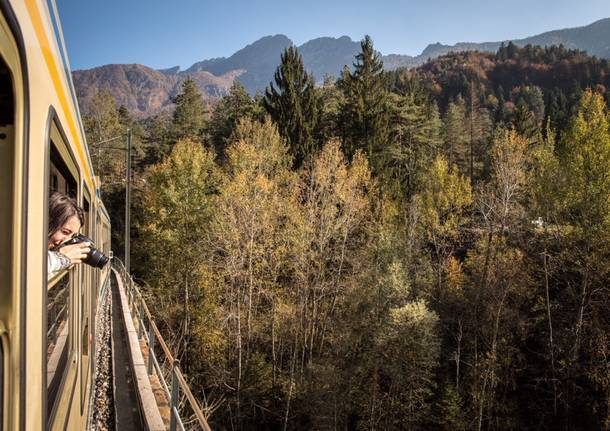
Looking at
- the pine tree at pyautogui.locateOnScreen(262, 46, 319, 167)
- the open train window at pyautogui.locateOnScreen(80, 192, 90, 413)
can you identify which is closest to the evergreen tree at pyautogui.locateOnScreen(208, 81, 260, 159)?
the pine tree at pyautogui.locateOnScreen(262, 46, 319, 167)

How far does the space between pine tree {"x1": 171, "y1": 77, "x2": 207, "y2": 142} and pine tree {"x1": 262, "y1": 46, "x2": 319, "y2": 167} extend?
1353 cm

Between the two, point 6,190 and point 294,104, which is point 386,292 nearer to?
point 6,190

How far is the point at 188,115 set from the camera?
45.5 metres

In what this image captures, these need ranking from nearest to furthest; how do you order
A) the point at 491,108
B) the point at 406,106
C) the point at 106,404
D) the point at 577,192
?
the point at 106,404 < the point at 577,192 < the point at 406,106 < the point at 491,108

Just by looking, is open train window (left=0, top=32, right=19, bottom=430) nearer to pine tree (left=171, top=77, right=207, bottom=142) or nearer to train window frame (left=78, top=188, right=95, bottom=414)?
train window frame (left=78, top=188, right=95, bottom=414)

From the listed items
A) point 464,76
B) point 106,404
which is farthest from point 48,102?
point 464,76

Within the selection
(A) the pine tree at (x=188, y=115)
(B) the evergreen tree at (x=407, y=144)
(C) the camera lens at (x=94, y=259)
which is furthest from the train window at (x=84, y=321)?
(A) the pine tree at (x=188, y=115)

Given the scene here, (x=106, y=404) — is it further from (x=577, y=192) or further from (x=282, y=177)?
(x=282, y=177)

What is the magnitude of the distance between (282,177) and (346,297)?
338 inches

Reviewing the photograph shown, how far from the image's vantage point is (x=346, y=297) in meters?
20.0

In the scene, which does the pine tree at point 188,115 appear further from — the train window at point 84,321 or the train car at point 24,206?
the train car at point 24,206

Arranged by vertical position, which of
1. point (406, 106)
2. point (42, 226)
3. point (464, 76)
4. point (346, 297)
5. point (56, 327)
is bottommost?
point (346, 297)

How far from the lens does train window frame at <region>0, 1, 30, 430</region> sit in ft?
3.35

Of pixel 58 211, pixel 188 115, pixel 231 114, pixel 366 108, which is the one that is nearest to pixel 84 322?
pixel 58 211
